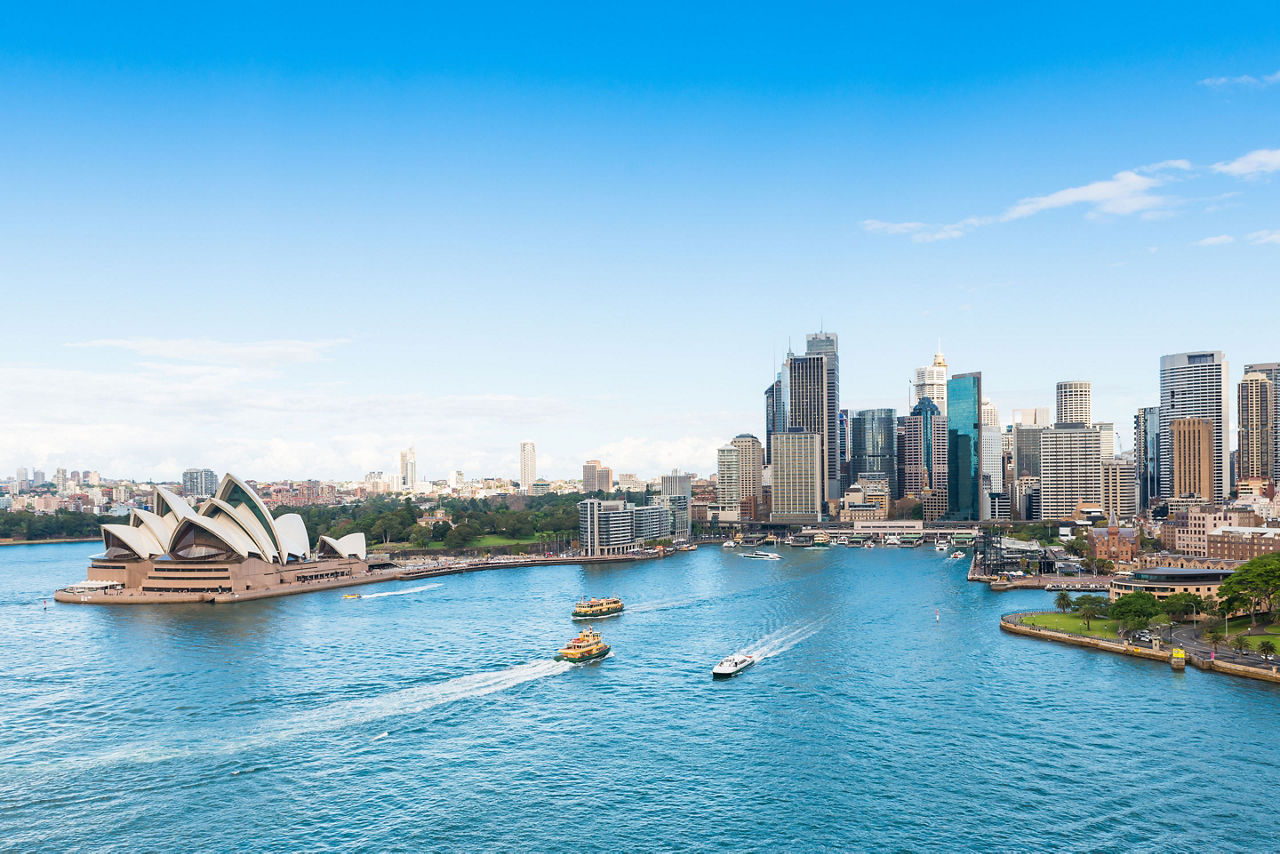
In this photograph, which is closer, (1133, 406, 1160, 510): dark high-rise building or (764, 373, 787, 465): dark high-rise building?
(1133, 406, 1160, 510): dark high-rise building

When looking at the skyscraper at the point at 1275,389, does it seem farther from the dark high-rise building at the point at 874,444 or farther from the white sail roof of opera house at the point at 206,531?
the white sail roof of opera house at the point at 206,531

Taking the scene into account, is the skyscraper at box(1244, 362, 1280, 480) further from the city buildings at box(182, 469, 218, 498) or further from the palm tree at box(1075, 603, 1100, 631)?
the city buildings at box(182, 469, 218, 498)

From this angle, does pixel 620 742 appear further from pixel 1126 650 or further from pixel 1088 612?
pixel 1088 612

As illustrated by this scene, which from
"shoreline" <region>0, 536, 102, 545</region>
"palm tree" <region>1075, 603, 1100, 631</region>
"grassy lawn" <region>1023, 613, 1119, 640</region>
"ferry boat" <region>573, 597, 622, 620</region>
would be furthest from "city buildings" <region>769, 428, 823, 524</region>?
"shoreline" <region>0, 536, 102, 545</region>

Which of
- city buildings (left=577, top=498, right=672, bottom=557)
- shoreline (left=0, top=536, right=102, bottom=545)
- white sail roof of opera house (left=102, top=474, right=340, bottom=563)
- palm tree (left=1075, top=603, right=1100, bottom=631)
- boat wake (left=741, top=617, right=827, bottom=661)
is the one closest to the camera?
boat wake (left=741, top=617, right=827, bottom=661)

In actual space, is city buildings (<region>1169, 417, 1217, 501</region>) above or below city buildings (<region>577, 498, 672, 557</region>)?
above

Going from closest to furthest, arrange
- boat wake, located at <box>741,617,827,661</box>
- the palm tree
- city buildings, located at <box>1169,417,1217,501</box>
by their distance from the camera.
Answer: boat wake, located at <box>741,617,827,661</box> → the palm tree → city buildings, located at <box>1169,417,1217,501</box>

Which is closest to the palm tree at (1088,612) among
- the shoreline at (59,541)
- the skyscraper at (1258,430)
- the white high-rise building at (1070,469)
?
the white high-rise building at (1070,469)
